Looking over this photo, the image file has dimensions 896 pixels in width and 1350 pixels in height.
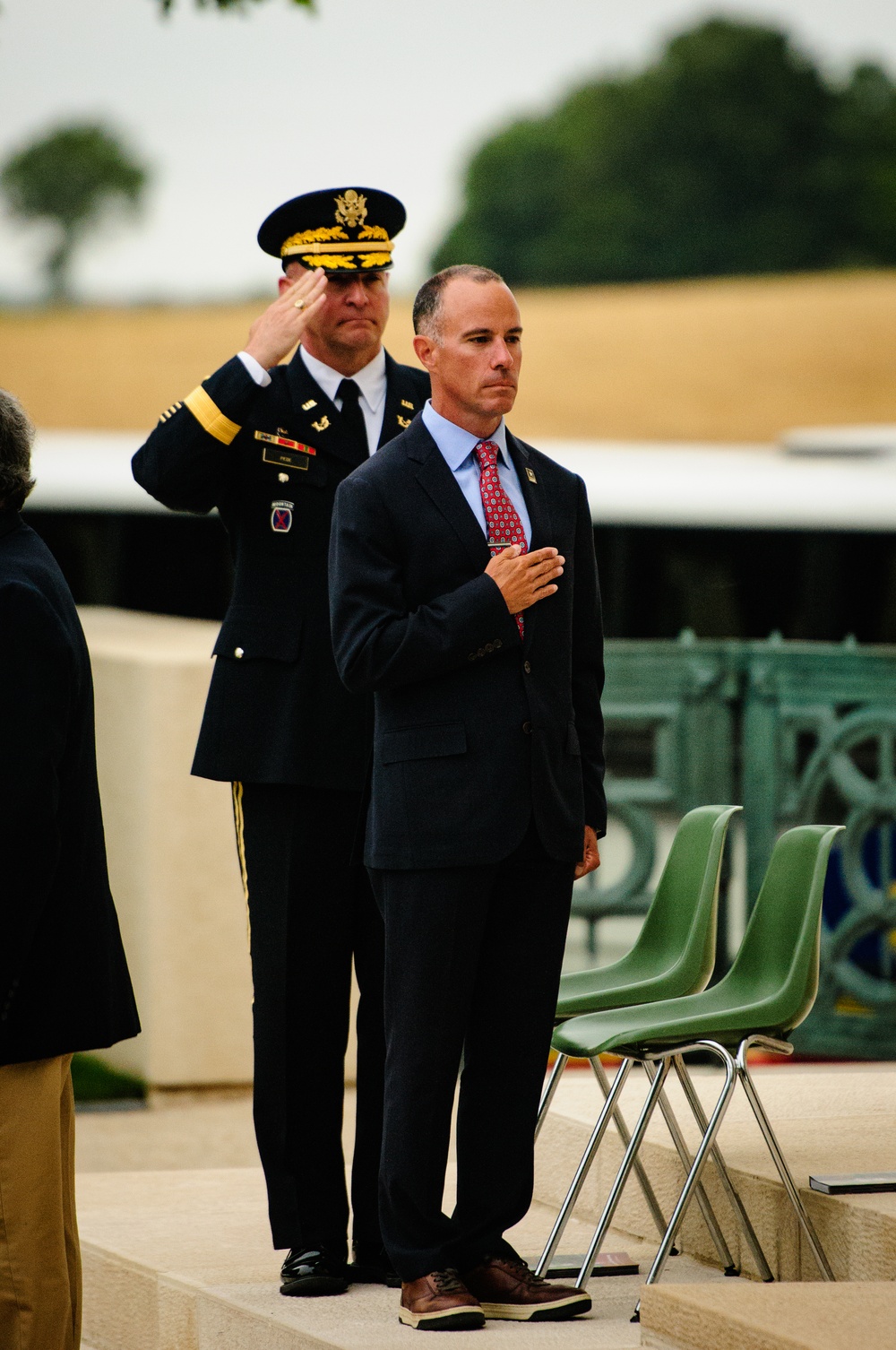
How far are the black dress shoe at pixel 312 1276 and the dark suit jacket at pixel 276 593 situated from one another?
3.03 feet

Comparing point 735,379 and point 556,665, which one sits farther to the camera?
point 735,379

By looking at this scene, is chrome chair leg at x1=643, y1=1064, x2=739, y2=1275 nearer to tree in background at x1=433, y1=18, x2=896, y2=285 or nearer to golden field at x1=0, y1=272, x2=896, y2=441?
golden field at x1=0, y1=272, x2=896, y2=441

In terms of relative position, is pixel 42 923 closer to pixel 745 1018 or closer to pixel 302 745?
pixel 302 745

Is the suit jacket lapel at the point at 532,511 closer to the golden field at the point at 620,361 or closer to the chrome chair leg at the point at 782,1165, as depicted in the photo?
the chrome chair leg at the point at 782,1165

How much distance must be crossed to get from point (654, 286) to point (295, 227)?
33186 mm

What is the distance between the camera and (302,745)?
4.20m

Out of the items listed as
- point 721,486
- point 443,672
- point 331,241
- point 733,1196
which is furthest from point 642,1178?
point 721,486

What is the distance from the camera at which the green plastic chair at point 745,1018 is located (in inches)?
164

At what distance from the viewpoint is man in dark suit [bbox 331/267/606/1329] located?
3.81 metres

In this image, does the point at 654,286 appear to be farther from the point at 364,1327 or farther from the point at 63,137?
the point at 364,1327

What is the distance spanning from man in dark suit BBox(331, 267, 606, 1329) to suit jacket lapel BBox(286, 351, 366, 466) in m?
0.35

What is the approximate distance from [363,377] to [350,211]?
33 centimetres

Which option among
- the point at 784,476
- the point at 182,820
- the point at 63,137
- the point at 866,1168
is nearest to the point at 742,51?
the point at 63,137

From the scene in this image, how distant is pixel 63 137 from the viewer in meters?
38.8
